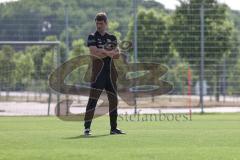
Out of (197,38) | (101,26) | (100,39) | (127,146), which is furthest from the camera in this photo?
(197,38)

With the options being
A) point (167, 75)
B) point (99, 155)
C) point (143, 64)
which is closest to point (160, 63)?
point (143, 64)

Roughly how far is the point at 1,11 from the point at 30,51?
199cm

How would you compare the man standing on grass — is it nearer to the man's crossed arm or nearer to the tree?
the man's crossed arm

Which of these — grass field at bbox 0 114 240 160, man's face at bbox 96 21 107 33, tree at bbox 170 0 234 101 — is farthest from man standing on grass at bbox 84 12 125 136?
tree at bbox 170 0 234 101

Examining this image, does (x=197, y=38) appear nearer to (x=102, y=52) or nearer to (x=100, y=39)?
(x=100, y=39)

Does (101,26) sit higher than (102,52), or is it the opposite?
(101,26)

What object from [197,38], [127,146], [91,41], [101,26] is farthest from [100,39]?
[197,38]

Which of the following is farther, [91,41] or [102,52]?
[91,41]

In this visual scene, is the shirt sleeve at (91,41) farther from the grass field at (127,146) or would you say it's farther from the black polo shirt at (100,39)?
the grass field at (127,146)

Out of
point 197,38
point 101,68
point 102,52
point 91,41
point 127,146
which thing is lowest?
point 127,146

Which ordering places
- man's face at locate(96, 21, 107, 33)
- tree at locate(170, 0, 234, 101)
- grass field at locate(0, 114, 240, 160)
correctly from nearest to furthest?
grass field at locate(0, 114, 240, 160), man's face at locate(96, 21, 107, 33), tree at locate(170, 0, 234, 101)

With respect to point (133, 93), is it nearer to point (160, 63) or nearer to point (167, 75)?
point (160, 63)

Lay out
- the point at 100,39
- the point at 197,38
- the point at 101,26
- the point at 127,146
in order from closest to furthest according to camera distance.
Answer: the point at 127,146 < the point at 101,26 < the point at 100,39 < the point at 197,38

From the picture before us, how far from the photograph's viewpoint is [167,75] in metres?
23.0
